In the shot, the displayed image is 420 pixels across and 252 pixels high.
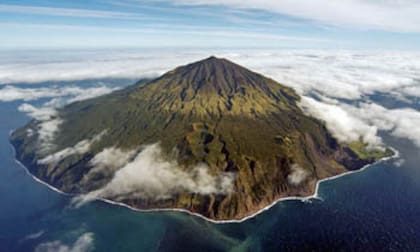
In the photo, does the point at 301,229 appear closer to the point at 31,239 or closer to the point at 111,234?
the point at 111,234

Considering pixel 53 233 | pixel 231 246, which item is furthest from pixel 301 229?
pixel 53 233

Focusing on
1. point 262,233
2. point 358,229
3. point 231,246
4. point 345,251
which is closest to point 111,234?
point 231,246

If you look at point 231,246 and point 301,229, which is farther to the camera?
point 301,229

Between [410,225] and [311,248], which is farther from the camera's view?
[410,225]

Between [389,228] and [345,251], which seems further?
[389,228]


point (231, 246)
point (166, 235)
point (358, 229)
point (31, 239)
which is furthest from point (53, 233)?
point (358, 229)

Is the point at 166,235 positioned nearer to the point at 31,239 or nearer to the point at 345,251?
the point at 31,239

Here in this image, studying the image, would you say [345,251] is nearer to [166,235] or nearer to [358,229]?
[358,229]
